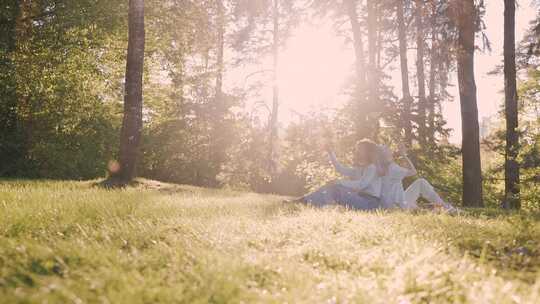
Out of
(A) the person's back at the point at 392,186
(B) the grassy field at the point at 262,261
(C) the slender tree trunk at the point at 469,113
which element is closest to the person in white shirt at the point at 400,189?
(A) the person's back at the point at 392,186

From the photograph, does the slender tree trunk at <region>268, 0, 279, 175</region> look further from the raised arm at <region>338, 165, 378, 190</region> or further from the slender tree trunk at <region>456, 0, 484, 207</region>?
the raised arm at <region>338, 165, 378, 190</region>

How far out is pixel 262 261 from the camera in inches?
118

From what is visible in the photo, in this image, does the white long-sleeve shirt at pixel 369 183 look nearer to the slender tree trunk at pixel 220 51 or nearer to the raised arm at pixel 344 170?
the raised arm at pixel 344 170

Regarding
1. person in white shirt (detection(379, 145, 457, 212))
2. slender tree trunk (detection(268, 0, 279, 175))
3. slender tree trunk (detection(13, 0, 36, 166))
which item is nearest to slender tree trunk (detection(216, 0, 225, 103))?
→ slender tree trunk (detection(268, 0, 279, 175))

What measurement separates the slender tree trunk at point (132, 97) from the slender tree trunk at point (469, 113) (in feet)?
28.5

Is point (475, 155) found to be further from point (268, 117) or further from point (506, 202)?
point (268, 117)

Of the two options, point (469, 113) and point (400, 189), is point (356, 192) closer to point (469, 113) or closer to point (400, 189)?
point (400, 189)

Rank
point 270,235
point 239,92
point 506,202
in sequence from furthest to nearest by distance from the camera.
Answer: point 239,92, point 506,202, point 270,235

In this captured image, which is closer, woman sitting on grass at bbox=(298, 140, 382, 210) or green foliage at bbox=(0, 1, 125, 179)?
woman sitting on grass at bbox=(298, 140, 382, 210)

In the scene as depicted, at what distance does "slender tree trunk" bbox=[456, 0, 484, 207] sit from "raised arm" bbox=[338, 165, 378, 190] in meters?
3.96

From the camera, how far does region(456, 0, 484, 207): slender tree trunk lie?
10.9 meters

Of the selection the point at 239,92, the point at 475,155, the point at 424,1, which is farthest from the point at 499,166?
the point at 239,92

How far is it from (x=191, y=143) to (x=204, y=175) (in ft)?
6.03

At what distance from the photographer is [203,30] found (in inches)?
716
